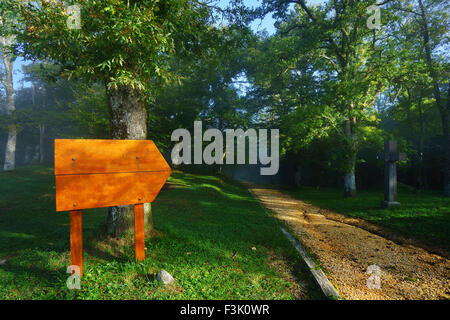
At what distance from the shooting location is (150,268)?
3.52 m

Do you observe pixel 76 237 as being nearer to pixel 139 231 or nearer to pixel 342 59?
pixel 139 231

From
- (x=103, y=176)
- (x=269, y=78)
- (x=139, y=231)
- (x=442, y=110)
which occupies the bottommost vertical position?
(x=139, y=231)

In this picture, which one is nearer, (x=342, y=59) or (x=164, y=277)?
(x=164, y=277)

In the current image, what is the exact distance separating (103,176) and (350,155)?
1269 cm

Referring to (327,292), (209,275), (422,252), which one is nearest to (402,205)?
(422,252)

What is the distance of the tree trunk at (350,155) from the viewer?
12188 millimetres

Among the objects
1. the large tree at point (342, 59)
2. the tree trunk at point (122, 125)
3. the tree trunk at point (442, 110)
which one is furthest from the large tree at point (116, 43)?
the tree trunk at point (442, 110)

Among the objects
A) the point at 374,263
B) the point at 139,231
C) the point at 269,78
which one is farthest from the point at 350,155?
the point at 139,231

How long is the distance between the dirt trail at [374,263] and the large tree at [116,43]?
152 inches

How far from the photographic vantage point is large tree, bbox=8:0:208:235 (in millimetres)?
3463

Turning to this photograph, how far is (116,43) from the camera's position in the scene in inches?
151

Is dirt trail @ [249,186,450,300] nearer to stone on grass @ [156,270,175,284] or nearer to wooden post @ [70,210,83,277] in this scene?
stone on grass @ [156,270,175,284]
